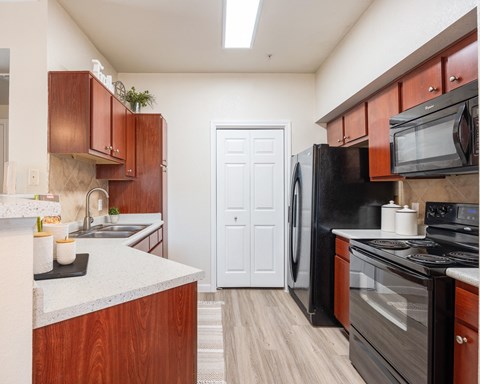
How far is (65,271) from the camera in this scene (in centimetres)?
114

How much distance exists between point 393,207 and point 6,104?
3020mm

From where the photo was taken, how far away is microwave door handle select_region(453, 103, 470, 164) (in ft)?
4.69

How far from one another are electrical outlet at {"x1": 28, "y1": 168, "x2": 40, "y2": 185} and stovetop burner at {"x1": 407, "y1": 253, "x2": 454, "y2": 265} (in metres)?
2.33

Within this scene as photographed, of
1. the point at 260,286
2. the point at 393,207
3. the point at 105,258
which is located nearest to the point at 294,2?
the point at 393,207

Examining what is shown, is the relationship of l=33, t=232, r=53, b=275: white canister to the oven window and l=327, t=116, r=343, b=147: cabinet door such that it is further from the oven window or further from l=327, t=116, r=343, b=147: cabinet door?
l=327, t=116, r=343, b=147: cabinet door

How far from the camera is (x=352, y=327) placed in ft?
6.52

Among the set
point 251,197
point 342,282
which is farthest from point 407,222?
point 251,197

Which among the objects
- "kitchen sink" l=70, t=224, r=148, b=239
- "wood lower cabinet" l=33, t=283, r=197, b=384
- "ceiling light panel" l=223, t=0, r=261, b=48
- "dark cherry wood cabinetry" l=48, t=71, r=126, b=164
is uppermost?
"ceiling light panel" l=223, t=0, r=261, b=48

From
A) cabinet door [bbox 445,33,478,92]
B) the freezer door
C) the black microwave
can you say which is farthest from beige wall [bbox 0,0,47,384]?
cabinet door [bbox 445,33,478,92]

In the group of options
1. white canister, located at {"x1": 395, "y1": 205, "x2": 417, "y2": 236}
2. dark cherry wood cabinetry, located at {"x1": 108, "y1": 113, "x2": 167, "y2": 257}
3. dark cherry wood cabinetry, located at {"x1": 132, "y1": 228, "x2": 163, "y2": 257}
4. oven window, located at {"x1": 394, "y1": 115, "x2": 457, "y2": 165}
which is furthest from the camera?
dark cherry wood cabinetry, located at {"x1": 108, "y1": 113, "x2": 167, "y2": 257}

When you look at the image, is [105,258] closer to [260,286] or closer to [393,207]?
[393,207]

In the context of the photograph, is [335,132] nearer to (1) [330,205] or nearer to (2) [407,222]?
(1) [330,205]

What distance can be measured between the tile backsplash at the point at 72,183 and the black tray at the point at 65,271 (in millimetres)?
1082

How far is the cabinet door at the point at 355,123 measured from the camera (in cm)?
259
